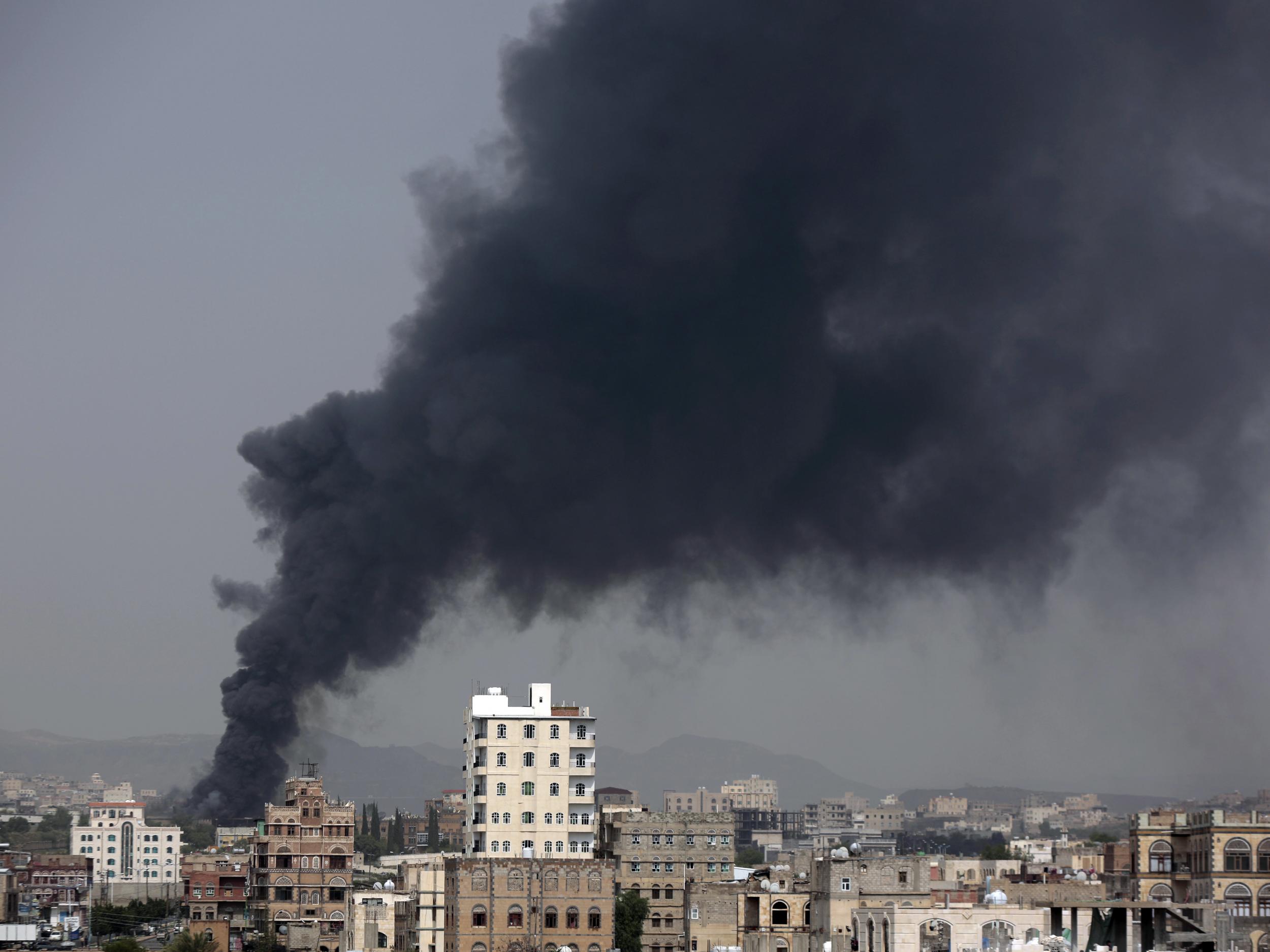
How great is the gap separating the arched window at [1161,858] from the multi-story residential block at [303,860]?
58283mm

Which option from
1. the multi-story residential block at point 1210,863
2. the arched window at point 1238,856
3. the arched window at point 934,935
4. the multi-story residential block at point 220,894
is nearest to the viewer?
the arched window at point 934,935

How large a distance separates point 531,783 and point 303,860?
2257 centimetres

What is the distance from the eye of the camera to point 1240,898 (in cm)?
9975

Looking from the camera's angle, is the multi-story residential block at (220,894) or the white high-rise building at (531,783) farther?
the multi-story residential block at (220,894)

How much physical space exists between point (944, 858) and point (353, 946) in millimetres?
57767

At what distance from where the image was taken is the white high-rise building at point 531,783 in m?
127

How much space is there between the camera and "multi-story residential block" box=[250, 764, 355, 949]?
139000 mm

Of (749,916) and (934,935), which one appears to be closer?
(934,935)

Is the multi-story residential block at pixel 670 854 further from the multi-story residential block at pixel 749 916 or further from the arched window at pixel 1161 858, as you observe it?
the arched window at pixel 1161 858

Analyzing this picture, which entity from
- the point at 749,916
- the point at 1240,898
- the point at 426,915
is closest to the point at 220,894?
the point at 426,915

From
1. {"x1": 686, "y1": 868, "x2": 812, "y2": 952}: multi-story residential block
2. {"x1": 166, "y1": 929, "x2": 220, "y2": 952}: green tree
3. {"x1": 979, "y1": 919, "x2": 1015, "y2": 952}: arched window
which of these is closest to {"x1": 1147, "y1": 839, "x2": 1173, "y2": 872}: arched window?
{"x1": 686, "y1": 868, "x2": 812, "y2": 952}: multi-story residential block

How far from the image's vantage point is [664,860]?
132750 millimetres

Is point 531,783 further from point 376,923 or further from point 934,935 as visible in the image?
point 934,935

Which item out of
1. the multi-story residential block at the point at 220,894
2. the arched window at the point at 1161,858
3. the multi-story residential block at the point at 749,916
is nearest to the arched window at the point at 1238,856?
the arched window at the point at 1161,858
